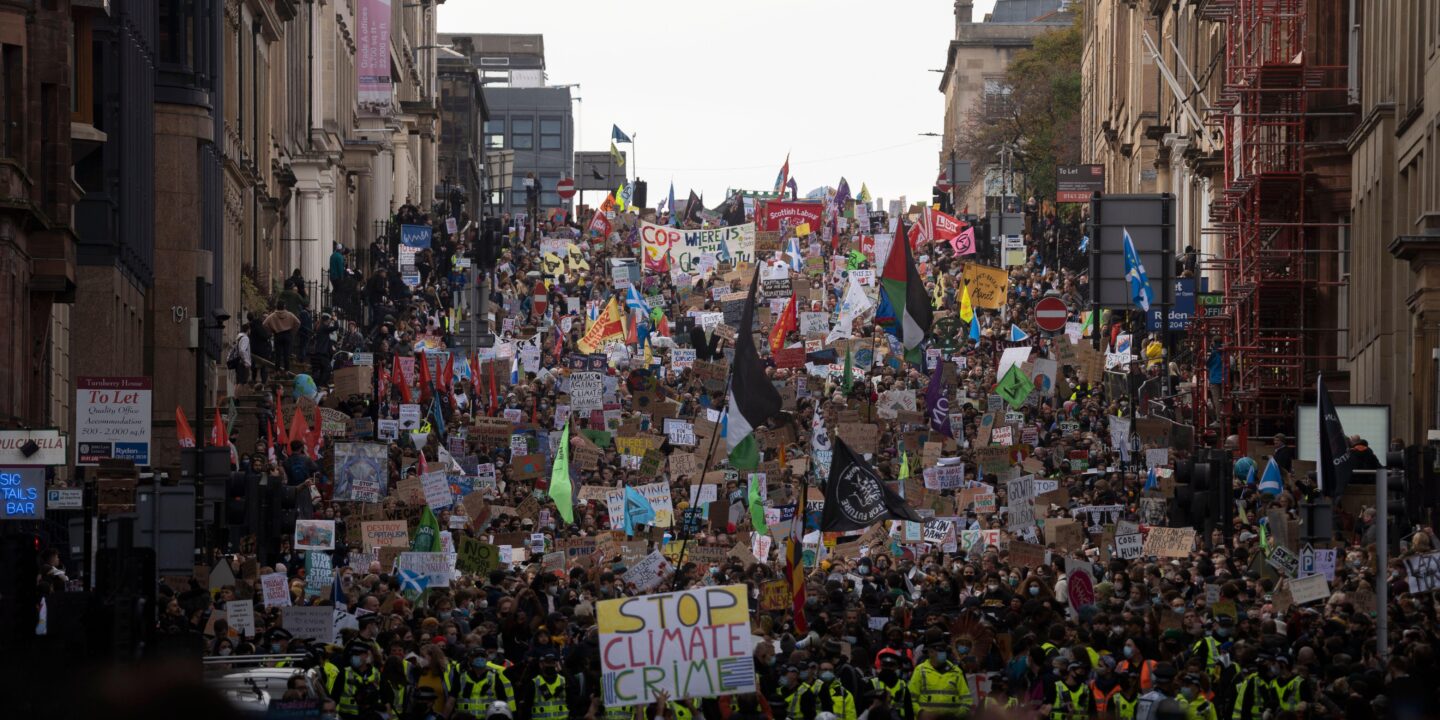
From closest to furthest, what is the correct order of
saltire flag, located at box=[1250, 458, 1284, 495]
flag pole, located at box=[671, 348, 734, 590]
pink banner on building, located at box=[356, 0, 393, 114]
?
1. flag pole, located at box=[671, 348, 734, 590]
2. saltire flag, located at box=[1250, 458, 1284, 495]
3. pink banner on building, located at box=[356, 0, 393, 114]

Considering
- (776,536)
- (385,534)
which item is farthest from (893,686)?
(776,536)

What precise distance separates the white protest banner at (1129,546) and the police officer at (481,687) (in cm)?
1041

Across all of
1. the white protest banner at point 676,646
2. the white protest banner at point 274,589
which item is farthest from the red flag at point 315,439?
the white protest banner at point 676,646

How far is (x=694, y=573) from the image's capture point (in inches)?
1076

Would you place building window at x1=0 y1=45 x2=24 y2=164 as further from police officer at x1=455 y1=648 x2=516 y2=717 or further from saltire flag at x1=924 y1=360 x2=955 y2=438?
saltire flag at x1=924 y1=360 x2=955 y2=438

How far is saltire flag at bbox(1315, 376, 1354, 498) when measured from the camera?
20938mm

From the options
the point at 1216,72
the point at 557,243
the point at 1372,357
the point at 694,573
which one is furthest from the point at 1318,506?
the point at 557,243

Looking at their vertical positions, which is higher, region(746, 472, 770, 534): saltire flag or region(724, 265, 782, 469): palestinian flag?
region(724, 265, 782, 469): palestinian flag

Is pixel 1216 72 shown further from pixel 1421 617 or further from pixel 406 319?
pixel 1421 617

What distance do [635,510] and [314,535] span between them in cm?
638

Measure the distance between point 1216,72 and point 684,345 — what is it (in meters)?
12.6

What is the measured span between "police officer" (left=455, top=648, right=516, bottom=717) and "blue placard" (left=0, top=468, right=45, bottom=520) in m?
6.81

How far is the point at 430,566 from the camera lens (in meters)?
25.6

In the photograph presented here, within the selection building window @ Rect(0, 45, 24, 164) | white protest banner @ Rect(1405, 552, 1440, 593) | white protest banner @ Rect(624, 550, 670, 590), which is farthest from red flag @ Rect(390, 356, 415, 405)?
white protest banner @ Rect(1405, 552, 1440, 593)
